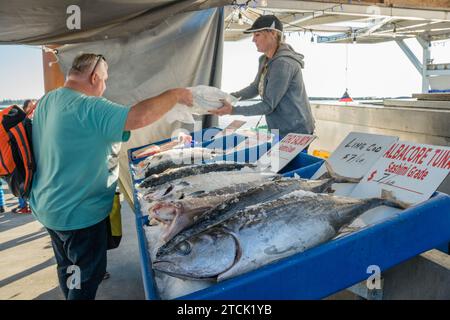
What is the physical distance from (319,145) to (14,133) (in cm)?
654

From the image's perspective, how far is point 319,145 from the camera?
8023mm

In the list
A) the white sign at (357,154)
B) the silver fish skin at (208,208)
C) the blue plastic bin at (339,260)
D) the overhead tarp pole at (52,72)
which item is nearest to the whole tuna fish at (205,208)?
the silver fish skin at (208,208)

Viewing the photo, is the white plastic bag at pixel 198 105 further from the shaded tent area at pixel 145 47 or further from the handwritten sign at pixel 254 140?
the shaded tent area at pixel 145 47

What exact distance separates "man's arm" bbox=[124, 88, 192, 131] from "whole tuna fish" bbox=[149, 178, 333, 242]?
53 centimetres

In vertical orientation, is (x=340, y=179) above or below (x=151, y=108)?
below

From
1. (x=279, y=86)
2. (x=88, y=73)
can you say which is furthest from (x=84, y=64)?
(x=279, y=86)

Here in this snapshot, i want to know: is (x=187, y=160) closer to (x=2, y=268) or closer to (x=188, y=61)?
(x=188, y=61)

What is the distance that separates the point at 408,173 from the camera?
170 centimetres

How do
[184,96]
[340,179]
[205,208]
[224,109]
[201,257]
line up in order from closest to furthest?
[201,257] < [205,208] < [340,179] < [184,96] < [224,109]

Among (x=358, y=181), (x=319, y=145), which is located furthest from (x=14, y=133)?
(x=319, y=145)

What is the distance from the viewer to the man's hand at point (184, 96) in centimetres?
219

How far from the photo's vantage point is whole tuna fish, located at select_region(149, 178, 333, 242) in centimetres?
138

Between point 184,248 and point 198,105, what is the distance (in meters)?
1.50

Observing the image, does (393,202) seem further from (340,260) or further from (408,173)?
(340,260)
